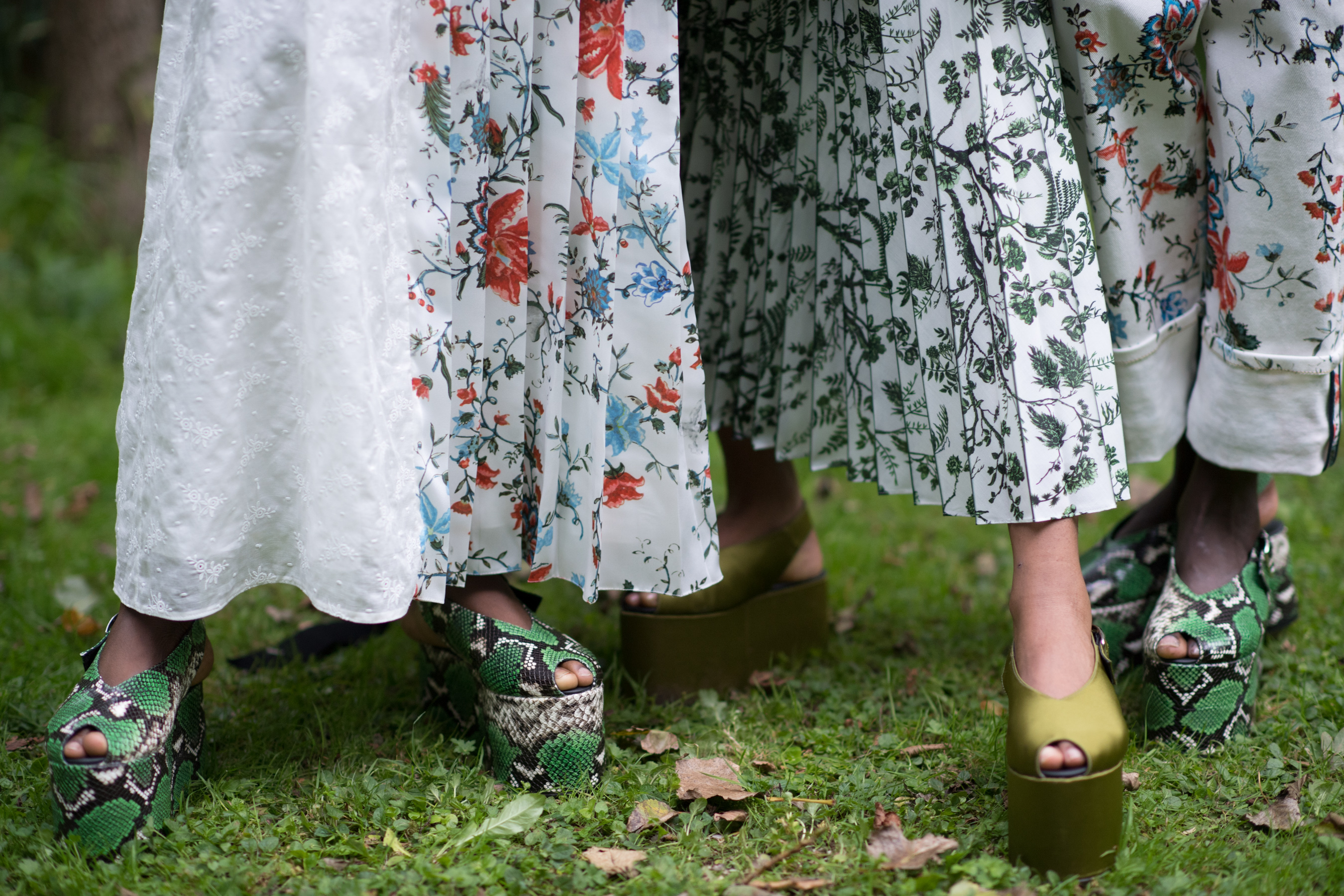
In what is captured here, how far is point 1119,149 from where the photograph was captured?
147cm

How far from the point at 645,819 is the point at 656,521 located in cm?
38

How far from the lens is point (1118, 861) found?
1.15 metres

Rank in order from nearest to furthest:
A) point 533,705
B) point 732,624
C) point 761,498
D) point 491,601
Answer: point 533,705, point 491,601, point 732,624, point 761,498

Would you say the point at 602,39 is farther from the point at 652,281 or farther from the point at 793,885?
the point at 793,885

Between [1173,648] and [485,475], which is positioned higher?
[485,475]

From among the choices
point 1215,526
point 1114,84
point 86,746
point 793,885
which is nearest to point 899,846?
point 793,885

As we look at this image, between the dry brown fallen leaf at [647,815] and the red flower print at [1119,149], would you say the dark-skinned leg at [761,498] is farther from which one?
the red flower print at [1119,149]

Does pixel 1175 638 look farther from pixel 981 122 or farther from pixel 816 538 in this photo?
pixel 981 122

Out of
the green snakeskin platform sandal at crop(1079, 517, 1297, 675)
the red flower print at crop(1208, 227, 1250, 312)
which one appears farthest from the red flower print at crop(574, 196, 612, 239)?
the green snakeskin platform sandal at crop(1079, 517, 1297, 675)

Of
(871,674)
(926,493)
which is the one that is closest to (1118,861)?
(926,493)

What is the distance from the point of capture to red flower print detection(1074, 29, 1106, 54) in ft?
4.50

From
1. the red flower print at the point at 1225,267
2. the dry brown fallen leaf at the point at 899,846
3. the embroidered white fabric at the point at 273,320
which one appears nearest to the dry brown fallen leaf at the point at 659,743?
the dry brown fallen leaf at the point at 899,846

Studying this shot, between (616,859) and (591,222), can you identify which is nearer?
(616,859)

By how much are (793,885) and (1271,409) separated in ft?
3.22
